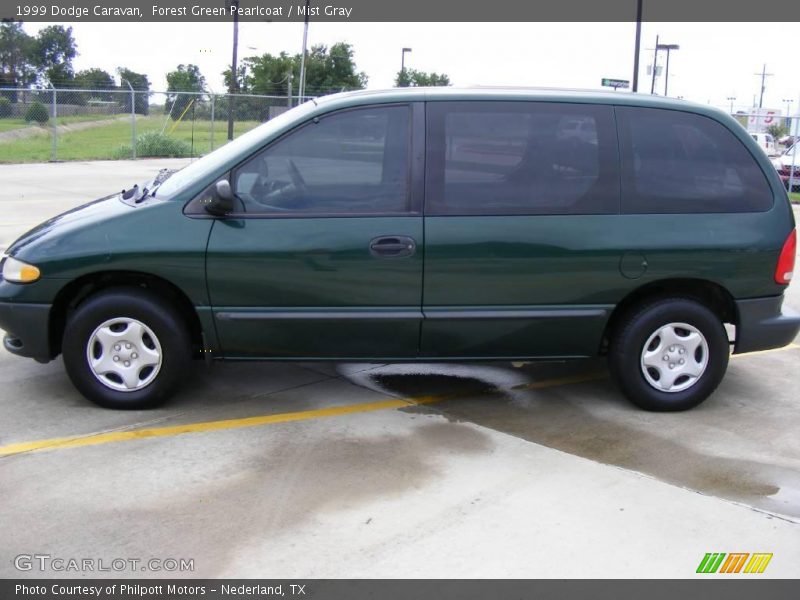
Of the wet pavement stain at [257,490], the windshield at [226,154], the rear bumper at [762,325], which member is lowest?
the wet pavement stain at [257,490]

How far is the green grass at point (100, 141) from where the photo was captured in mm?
24328

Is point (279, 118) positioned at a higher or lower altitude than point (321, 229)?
higher

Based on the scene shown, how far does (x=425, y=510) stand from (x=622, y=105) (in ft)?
8.97

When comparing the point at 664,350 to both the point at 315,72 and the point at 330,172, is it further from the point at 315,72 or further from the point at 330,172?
the point at 315,72

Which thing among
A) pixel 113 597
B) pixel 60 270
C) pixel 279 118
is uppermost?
pixel 279 118

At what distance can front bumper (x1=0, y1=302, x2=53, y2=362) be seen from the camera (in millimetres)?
5051

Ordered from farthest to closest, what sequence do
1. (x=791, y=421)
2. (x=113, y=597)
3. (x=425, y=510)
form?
(x=791, y=421), (x=425, y=510), (x=113, y=597)

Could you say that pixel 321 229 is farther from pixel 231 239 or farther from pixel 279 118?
pixel 279 118

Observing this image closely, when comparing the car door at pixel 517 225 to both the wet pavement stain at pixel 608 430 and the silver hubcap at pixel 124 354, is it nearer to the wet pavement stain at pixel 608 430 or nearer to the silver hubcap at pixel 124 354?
the wet pavement stain at pixel 608 430

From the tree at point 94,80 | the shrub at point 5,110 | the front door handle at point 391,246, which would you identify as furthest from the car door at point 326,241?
the tree at point 94,80

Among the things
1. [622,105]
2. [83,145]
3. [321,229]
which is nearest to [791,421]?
[622,105]

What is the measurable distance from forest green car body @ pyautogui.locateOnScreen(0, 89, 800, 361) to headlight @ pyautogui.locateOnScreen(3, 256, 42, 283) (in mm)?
39

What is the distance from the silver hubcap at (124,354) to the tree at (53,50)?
2541 inches

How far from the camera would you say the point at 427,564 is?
141 inches
